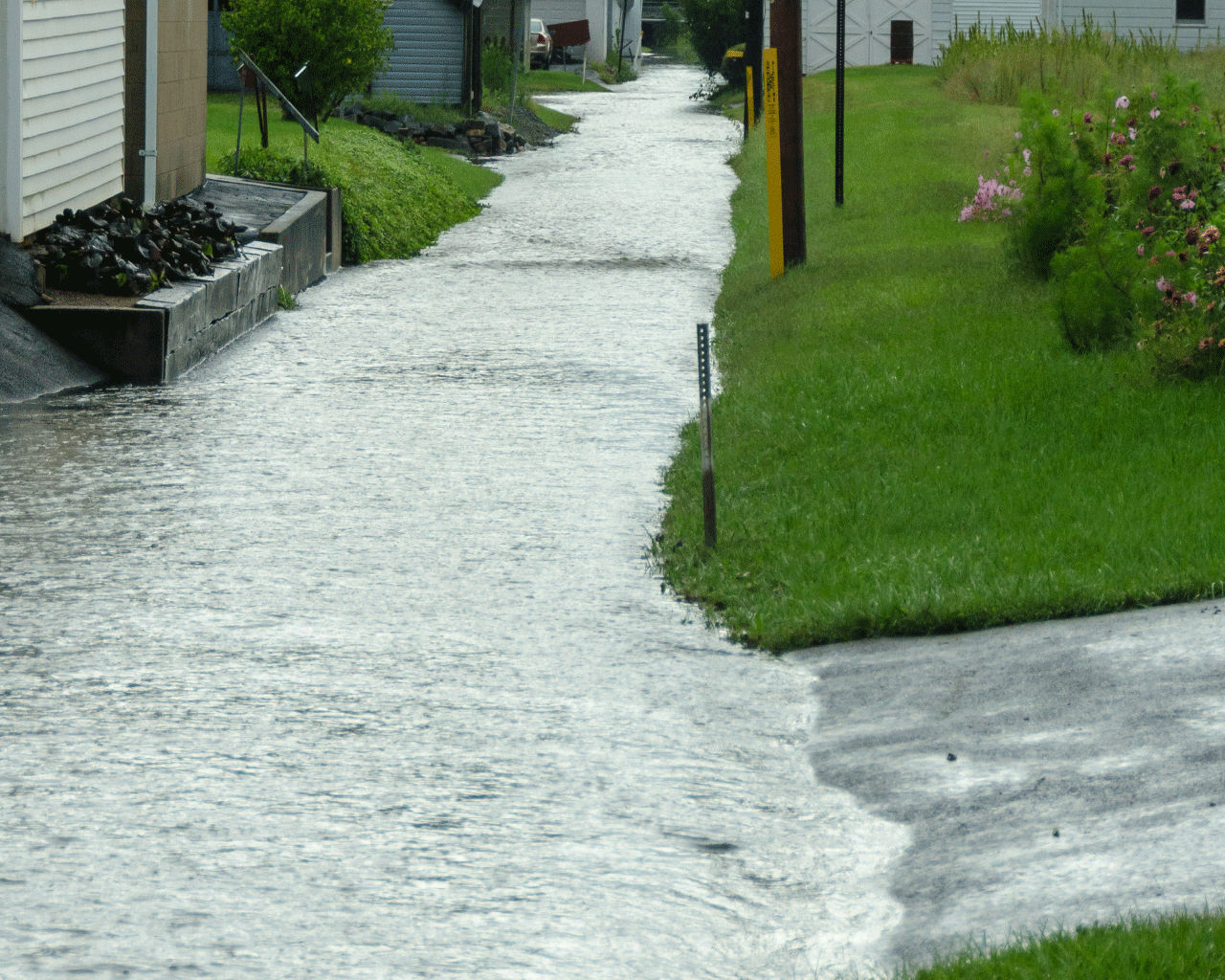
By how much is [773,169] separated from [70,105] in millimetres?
6329

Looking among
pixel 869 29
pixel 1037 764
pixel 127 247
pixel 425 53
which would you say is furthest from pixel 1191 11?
pixel 1037 764

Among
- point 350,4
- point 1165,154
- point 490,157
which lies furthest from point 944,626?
point 490,157

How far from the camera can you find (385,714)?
5.88 m

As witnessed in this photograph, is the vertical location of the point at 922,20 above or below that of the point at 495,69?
above

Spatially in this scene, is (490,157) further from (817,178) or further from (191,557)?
(191,557)

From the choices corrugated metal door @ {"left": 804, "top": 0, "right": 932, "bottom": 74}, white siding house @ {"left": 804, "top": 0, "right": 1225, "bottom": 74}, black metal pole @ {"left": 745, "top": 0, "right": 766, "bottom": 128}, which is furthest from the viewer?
corrugated metal door @ {"left": 804, "top": 0, "right": 932, "bottom": 74}

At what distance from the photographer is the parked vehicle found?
68.1 meters

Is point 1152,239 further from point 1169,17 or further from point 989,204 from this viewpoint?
point 1169,17

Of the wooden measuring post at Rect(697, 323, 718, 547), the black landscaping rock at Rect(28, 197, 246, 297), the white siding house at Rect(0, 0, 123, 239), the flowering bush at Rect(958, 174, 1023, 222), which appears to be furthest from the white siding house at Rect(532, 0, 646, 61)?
the wooden measuring post at Rect(697, 323, 718, 547)

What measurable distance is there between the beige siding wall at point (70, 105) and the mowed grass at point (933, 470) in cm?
544

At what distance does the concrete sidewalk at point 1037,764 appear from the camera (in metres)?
4.33

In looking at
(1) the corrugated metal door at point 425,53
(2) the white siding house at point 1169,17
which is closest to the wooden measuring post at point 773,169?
(1) the corrugated metal door at point 425,53

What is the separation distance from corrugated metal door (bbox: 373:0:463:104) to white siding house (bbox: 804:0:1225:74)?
14430mm

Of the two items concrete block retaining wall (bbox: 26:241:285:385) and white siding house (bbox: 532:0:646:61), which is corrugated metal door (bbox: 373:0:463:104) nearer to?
concrete block retaining wall (bbox: 26:241:285:385)
